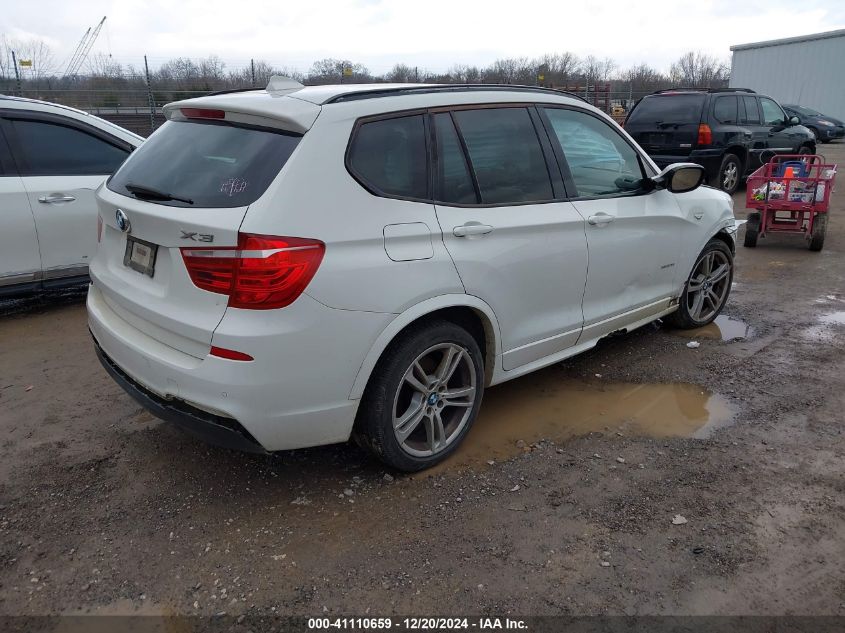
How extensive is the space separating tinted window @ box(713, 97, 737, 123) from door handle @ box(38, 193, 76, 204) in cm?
1018

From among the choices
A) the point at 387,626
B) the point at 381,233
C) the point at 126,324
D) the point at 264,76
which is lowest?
the point at 387,626

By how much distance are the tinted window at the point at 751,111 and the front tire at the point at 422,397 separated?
36.0 ft

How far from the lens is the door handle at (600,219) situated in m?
3.85

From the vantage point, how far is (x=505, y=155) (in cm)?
355

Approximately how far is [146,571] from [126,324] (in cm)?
112

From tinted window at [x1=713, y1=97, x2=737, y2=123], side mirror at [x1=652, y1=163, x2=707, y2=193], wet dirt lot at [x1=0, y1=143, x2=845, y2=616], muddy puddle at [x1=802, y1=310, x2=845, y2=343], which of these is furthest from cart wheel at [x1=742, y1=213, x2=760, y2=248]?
side mirror at [x1=652, y1=163, x2=707, y2=193]

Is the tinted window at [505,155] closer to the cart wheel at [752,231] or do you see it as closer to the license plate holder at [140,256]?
the license plate holder at [140,256]

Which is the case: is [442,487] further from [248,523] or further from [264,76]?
[264,76]

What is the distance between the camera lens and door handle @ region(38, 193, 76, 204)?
5.34 meters

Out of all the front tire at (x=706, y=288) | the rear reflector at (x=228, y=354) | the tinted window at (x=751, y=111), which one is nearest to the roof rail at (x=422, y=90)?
the rear reflector at (x=228, y=354)

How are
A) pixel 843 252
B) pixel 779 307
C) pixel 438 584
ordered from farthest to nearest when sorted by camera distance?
pixel 843 252, pixel 779 307, pixel 438 584

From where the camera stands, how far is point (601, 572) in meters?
2.65

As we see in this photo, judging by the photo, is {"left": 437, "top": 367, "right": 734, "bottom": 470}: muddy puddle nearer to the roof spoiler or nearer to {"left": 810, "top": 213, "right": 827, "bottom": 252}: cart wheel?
the roof spoiler

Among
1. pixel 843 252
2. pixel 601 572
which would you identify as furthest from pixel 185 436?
pixel 843 252
